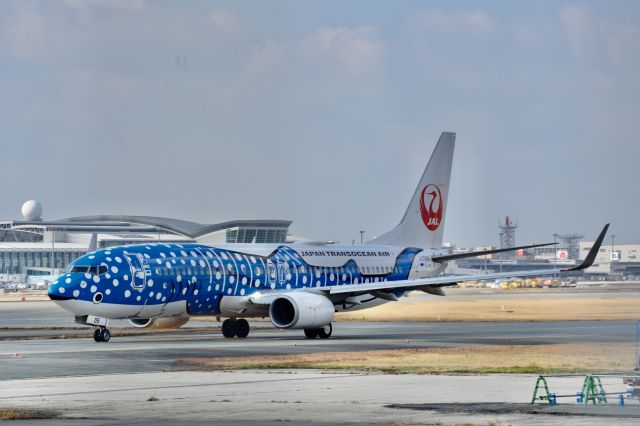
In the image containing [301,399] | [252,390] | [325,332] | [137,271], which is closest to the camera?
[301,399]

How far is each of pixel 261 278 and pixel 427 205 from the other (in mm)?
13562

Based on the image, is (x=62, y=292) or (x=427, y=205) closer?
(x=62, y=292)

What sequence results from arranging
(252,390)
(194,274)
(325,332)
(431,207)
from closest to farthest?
(252,390) < (194,274) < (325,332) < (431,207)

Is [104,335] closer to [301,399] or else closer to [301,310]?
[301,310]

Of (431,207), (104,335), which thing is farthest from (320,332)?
(431,207)

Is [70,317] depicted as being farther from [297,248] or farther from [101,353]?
[101,353]

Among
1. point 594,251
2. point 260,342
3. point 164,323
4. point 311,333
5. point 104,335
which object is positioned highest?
point 594,251

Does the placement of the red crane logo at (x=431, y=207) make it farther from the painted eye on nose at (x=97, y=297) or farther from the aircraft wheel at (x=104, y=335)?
the painted eye on nose at (x=97, y=297)

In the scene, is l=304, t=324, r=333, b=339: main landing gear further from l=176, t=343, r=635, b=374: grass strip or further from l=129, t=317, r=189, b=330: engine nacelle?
l=176, t=343, r=635, b=374: grass strip

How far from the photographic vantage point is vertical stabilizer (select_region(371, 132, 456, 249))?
64.5 metres

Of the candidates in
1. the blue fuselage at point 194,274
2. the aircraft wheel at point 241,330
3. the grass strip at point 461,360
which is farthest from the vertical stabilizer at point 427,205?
the grass strip at point 461,360

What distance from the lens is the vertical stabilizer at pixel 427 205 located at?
64.5 meters

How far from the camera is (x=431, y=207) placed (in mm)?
65000

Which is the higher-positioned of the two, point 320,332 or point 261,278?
point 261,278
